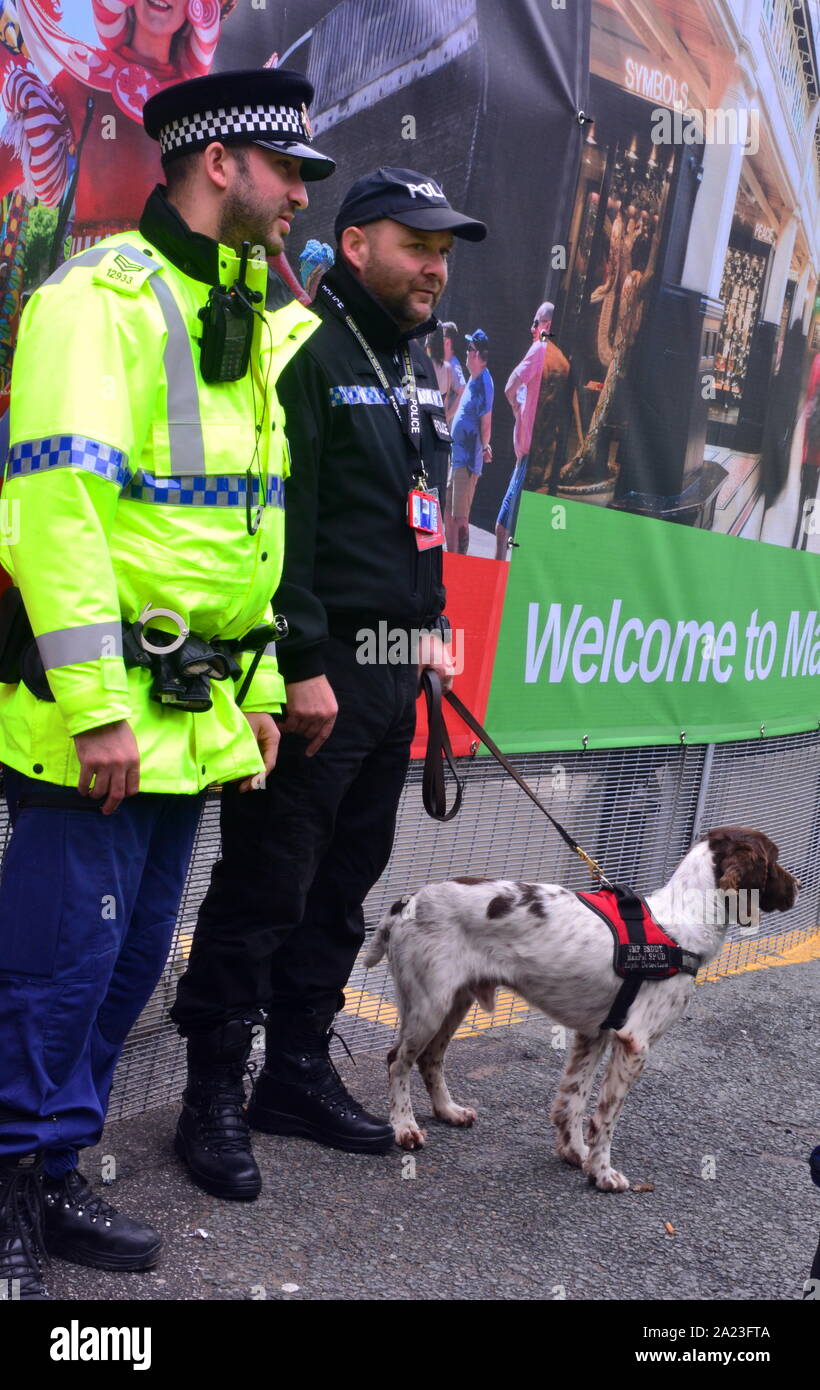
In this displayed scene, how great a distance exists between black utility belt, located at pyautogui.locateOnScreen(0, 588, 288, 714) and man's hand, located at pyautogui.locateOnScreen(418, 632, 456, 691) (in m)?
1.09

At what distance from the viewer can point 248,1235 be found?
2957mm

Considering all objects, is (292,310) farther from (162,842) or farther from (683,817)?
(683,817)

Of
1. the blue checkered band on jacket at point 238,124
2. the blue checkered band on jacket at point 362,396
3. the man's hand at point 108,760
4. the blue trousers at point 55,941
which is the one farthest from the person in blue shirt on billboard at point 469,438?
the man's hand at point 108,760

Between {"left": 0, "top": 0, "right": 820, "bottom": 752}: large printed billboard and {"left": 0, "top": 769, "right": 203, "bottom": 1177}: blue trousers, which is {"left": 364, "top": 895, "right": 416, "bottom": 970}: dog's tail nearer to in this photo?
{"left": 0, "top": 0, "right": 820, "bottom": 752}: large printed billboard

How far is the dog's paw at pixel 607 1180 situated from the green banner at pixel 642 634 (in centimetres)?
157

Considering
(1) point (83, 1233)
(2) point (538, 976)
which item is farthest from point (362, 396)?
(1) point (83, 1233)

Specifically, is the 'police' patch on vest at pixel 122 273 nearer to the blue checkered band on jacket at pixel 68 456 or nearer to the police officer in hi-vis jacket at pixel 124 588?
the police officer in hi-vis jacket at pixel 124 588

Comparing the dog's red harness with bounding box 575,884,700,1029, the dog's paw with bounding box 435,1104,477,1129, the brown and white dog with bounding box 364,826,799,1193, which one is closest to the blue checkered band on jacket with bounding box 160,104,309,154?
the brown and white dog with bounding box 364,826,799,1193

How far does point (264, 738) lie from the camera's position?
9.25 feet

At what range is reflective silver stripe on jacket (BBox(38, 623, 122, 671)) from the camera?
2.21 metres

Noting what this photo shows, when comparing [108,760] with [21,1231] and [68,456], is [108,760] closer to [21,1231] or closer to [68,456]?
[68,456]

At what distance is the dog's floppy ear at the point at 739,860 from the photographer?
3.78 meters

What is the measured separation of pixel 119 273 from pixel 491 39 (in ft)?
7.51
